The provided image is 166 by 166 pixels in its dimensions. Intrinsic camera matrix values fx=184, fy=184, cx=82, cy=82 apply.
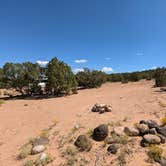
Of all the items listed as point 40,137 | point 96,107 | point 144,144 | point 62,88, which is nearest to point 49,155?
point 40,137

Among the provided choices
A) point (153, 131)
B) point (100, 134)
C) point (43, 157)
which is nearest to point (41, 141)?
point (43, 157)

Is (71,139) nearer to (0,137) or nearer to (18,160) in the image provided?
(18,160)

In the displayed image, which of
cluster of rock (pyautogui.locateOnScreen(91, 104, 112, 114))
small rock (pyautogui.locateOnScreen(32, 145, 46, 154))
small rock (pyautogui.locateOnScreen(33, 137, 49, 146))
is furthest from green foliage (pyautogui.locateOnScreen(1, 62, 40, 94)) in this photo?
small rock (pyautogui.locateOnScreen(32, 145, 46, 154))

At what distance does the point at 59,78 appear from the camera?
24594mm

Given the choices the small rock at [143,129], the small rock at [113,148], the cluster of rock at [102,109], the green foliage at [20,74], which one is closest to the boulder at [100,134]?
the small rock at [113,148]

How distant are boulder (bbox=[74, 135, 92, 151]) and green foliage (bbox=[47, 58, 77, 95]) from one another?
16.7 meters

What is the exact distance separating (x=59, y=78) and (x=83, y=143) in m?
17.4

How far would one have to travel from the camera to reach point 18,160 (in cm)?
735

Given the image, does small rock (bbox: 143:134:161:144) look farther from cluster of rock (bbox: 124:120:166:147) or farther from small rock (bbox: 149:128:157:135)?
small rock (bbox: 149:128:157:135)

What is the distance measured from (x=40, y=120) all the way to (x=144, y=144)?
24.1 ft

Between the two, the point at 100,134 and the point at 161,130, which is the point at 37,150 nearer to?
the point at 100,134

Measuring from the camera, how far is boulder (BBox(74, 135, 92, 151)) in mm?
7605

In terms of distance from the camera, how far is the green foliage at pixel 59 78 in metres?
24.6

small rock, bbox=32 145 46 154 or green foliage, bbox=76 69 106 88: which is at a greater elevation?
green foliage, bbox=76 69 106 88
